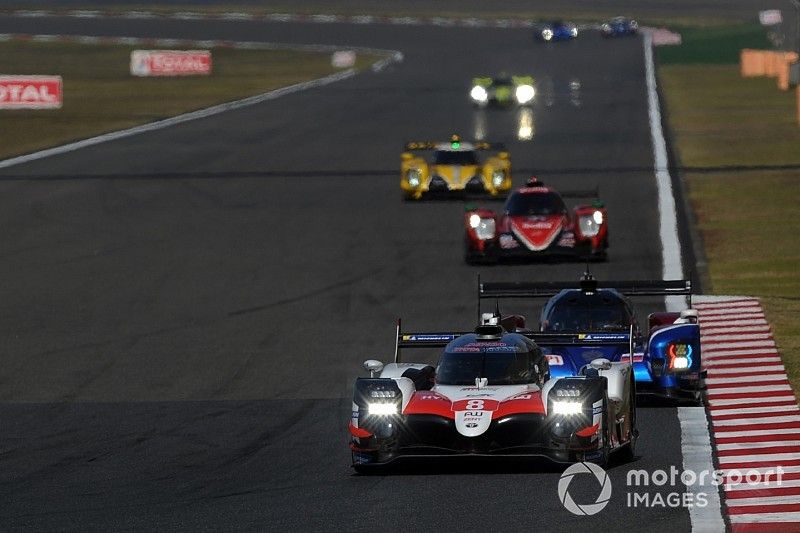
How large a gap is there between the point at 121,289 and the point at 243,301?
8.69ft

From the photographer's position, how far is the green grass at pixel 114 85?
63469mm

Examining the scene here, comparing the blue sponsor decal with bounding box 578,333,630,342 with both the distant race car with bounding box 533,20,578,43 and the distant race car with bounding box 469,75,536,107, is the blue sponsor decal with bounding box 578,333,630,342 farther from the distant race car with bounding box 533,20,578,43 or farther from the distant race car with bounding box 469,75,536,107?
the distant race car with bounding box 533,20,578,43

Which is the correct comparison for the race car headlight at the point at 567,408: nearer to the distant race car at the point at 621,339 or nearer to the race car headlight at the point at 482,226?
the distant race car at the point at 621,339

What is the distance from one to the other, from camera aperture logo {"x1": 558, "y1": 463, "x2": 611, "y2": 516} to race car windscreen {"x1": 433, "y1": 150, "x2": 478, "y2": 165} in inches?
977

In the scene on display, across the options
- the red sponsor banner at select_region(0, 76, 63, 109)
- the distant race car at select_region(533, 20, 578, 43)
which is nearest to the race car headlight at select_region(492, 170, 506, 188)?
the red sponsor banner at select_region(0, 76, 63, 109)

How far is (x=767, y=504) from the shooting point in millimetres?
14367

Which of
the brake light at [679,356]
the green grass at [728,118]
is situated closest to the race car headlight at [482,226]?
the brake light at [679,356]

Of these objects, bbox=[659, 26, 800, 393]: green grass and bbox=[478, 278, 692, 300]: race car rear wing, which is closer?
bbox=[478, 278, 692, 300]: race car rear wing

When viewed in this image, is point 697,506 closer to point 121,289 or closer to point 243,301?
point 243,301

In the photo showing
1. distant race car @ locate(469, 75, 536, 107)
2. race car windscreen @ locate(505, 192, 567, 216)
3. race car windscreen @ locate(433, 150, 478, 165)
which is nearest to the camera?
race car windscreen @ locate(505, 192, 567, 216)

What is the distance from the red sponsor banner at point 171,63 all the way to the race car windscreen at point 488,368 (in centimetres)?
7729

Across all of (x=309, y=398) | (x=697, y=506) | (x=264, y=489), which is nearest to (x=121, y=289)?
(x=309, y=398)

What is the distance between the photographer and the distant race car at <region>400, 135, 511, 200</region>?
131ft

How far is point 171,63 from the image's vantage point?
3671 inches
